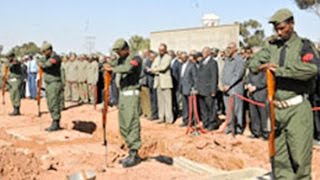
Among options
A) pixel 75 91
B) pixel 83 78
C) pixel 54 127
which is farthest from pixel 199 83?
pixel 75 91

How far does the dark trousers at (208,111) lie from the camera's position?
12.1m

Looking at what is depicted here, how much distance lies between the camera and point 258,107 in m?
10.7

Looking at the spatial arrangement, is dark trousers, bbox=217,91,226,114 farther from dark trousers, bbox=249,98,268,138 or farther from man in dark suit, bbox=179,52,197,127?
dark trousers, bbox=249,98,268,138

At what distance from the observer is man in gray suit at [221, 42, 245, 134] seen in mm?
10914

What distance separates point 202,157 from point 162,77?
3.97 metres

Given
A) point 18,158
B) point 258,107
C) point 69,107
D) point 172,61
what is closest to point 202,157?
point 258,107

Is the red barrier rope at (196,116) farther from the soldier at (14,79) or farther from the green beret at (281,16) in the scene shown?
the green beret at (281,16)

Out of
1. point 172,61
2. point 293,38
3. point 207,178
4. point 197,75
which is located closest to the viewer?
point 293,38

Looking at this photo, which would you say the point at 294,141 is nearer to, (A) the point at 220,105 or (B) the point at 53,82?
(B) the point at 53,82

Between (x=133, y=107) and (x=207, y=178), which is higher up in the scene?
(x=133, y=107)

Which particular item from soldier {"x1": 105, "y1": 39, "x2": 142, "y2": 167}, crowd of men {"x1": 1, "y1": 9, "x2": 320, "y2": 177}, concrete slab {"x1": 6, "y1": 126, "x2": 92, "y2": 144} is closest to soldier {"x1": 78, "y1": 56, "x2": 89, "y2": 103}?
crowd of men {"x1": 1, "y1": 9, "x2": 320, "y2": 177}

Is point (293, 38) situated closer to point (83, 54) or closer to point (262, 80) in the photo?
point (262, 80)

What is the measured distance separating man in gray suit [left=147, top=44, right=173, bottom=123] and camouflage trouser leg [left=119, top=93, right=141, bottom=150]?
16.5ft

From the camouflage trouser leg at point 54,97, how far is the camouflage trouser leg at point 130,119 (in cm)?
336
